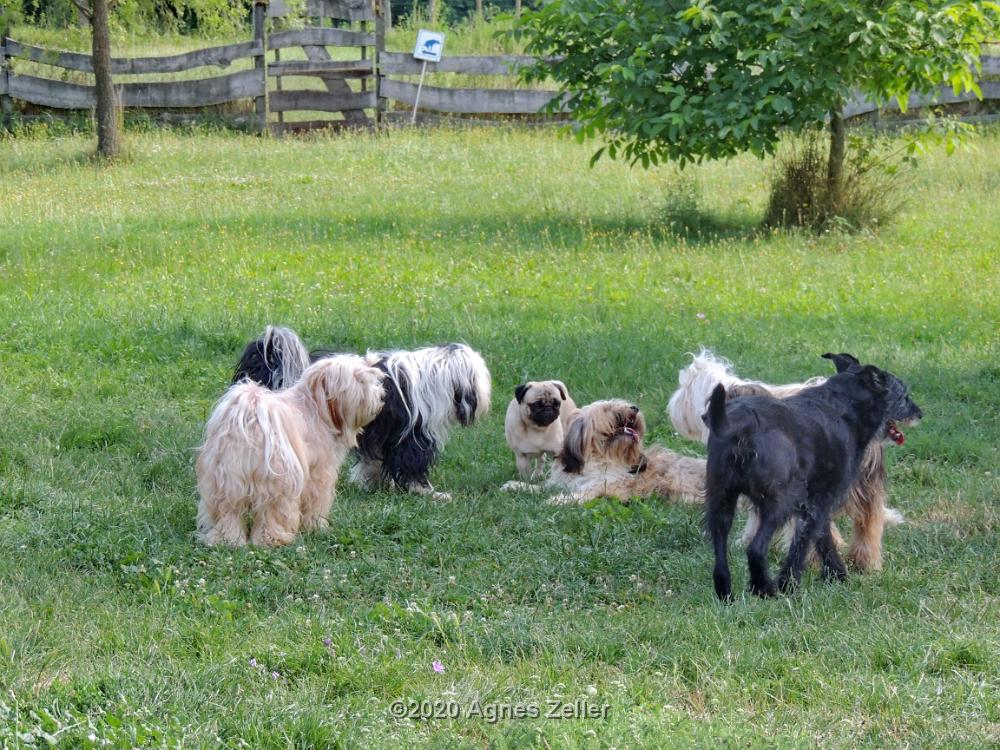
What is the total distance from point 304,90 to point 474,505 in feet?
56.0

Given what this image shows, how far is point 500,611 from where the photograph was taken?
5.24 meters

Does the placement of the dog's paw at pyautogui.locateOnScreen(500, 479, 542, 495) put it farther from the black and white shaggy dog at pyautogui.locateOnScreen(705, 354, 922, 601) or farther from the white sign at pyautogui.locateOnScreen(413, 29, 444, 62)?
the white sign at pyautogui.locateOnScreen(413, 29, 444, 62)

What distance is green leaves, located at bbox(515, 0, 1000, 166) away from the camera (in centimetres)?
1239

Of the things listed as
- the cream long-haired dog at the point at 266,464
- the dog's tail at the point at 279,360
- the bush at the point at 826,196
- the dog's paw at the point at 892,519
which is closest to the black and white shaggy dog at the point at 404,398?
the dog's tail at the point at 279,360

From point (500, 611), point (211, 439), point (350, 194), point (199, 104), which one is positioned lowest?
point (500, 611)

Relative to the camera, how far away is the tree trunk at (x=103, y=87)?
19.0 meters

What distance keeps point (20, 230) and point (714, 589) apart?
428 inches

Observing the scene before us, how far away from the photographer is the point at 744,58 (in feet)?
40.7

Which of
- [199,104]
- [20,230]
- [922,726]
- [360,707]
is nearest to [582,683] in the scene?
[360,707]

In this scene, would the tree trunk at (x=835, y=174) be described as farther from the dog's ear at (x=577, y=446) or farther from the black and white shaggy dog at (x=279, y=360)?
the black and white shaggy dog at (x=279, y=360)

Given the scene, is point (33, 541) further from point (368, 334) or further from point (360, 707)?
point (368, 334)

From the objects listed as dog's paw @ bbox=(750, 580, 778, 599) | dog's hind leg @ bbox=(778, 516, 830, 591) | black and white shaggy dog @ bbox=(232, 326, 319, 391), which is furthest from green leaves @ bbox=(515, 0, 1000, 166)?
dog's paw @ bbox=(750, 580, 778, 599)

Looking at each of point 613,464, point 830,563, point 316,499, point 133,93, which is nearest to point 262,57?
point 133,93

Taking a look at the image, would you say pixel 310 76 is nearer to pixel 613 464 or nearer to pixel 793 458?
pixel 613 464
